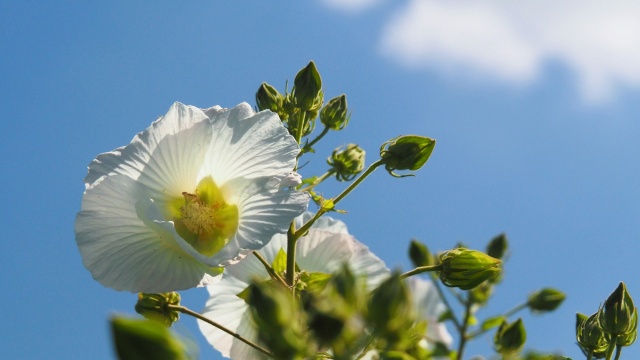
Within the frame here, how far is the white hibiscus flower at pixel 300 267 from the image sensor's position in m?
2.34

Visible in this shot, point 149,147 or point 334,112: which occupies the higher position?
point 334,112

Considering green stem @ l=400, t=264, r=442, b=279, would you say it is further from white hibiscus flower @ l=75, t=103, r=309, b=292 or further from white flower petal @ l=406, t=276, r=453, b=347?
white flower petal @ l=406, t=276, r=453, b=347

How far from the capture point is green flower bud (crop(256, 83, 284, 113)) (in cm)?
247

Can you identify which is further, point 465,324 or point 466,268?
point 465,324

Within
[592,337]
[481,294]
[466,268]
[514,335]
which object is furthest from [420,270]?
[481,294]

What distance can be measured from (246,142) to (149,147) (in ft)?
0.80

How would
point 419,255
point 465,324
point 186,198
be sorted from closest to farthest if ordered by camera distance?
point 186,198 → point 465,324 → point 419,255

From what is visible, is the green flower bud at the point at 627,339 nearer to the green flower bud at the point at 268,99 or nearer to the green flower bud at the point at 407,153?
the green flower bud at the point at 407,153

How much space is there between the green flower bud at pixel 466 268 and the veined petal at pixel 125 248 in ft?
2.09

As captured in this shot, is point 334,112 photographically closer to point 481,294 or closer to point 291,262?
point 291,262

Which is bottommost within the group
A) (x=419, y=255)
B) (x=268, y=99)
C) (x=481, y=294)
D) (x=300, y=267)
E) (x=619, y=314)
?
(x=619, y=314)

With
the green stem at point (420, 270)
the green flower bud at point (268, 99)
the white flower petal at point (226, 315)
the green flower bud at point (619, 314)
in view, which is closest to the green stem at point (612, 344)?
the green flower bud at point (619, 314)

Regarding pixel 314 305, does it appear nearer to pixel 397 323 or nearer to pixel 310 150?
pixel 397 323

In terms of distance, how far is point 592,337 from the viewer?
184 cm
